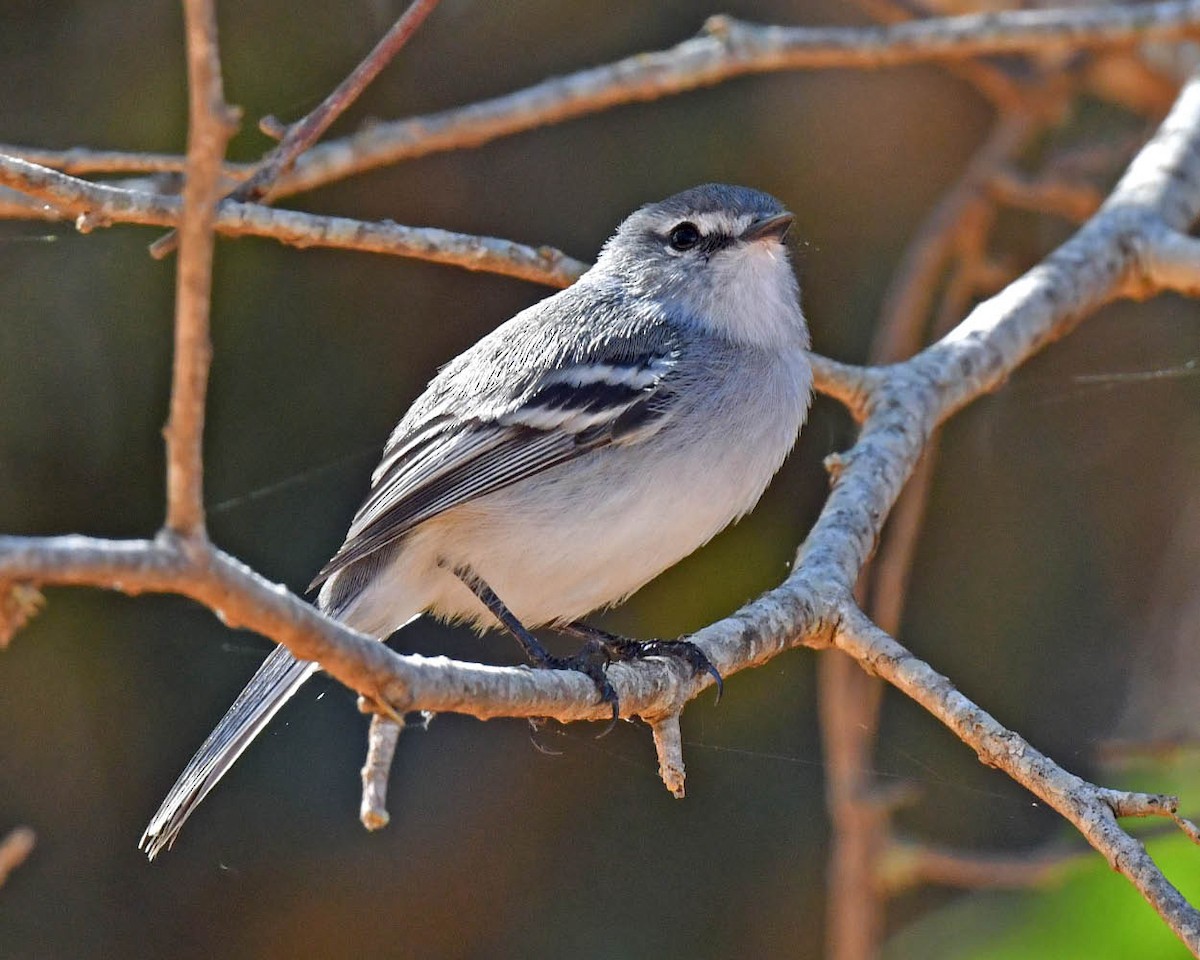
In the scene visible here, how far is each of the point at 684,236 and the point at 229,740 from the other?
1.74 metres

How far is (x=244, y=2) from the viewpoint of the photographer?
528cm

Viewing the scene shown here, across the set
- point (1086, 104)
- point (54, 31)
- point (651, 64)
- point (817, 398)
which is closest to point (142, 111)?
point (54, 31)

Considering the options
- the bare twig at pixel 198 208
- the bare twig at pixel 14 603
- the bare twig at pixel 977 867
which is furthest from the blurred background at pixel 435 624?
the bare twig at pixel 198 208

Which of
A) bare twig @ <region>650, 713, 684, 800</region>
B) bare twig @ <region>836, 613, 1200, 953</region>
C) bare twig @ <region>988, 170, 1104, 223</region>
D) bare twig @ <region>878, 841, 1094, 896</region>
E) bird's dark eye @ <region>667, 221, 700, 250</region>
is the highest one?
bird's dark eye @ <region>667, 221, 700, 250</region>

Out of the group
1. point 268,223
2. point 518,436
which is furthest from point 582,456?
point 268,223

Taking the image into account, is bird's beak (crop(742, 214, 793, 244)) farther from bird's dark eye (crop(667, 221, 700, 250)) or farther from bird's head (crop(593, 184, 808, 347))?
bird's dark eye (crop(667, 221, 700, 250))

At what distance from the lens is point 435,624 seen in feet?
17.1

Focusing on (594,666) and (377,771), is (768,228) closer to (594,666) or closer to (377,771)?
(594,666)

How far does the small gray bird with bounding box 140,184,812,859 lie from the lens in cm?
317

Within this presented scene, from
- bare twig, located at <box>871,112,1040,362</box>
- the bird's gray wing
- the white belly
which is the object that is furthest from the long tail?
bare twig, located at <box>871,112,1040,362</box>

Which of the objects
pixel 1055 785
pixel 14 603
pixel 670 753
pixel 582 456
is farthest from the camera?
pixel 582 456

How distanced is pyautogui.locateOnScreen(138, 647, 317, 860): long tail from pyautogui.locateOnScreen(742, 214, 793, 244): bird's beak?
5.05 ft

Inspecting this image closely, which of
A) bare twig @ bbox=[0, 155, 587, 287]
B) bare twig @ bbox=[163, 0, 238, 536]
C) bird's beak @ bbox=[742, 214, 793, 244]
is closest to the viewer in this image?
bare twig @ bbox=[163, 0, 238, 536]

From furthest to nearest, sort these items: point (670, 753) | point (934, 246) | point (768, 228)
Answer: point (934, 246)
point (768, 228)
point (670, 753)
